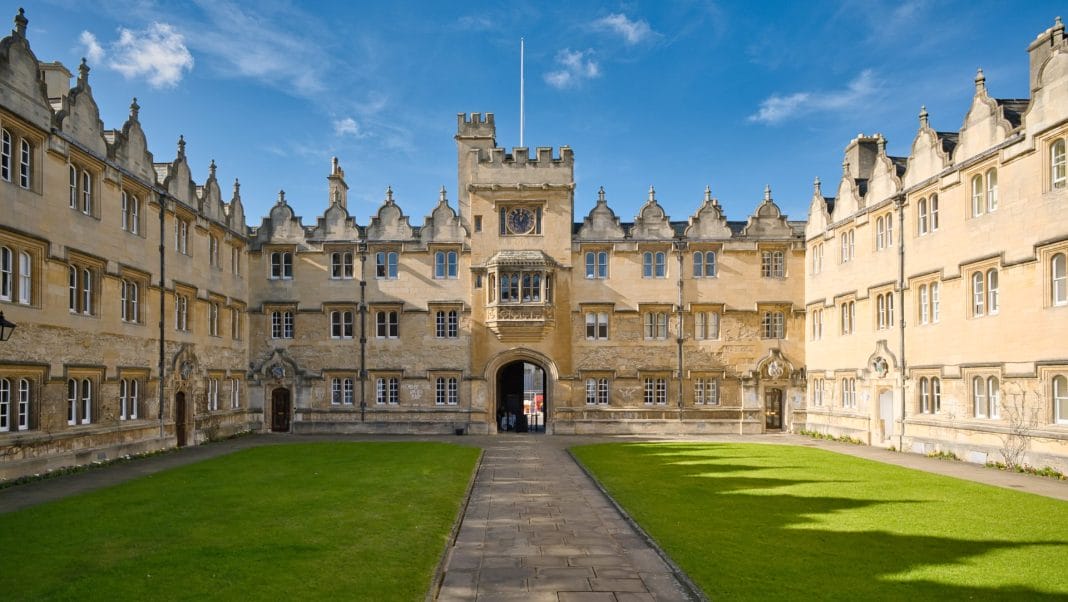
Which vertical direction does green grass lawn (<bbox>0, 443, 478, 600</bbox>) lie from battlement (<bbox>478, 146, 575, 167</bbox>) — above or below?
below

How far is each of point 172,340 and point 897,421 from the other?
28305 mm

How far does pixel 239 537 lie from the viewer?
12617 mm

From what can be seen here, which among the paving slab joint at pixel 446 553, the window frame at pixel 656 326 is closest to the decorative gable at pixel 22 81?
the paving slab joint at pixel 446 553

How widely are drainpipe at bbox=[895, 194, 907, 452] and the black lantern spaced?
28.6m

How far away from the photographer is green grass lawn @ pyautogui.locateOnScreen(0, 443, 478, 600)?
9805 millimetres

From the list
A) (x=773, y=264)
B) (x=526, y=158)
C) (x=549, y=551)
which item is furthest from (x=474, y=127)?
(x=549, y=551)

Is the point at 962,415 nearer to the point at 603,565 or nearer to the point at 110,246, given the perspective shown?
the point at 603,565

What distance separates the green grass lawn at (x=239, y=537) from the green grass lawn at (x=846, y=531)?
435 centimetres

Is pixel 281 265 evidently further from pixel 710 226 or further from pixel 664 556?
A: pixel 664 556

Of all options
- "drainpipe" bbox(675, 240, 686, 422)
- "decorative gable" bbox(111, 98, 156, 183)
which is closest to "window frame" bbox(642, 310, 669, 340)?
"drainpipe" bbox(675, 240, 686, 422)

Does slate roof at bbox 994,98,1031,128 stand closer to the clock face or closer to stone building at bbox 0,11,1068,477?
stone building at bbox 0,11,1068,477

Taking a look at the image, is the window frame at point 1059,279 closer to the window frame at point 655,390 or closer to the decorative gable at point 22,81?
the window frame at point 655,390

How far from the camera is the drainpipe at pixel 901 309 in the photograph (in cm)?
2831

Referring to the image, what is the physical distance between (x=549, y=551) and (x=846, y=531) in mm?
5474
